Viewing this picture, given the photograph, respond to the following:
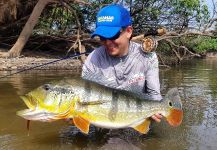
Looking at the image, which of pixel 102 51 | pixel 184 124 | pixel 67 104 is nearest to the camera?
pixel 67 104

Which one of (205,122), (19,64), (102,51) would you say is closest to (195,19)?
(19,64)

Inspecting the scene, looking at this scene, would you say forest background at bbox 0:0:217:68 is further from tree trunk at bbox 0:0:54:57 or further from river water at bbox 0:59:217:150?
river water at bbox 0:59:217:150

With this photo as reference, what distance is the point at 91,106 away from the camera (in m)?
4.08

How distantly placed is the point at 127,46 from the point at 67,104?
4.45 ft

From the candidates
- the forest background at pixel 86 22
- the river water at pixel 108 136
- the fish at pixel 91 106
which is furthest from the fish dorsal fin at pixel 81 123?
the forest background at pixel 86 22

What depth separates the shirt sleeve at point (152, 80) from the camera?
5035 millimetres

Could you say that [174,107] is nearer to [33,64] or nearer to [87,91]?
[87,91]

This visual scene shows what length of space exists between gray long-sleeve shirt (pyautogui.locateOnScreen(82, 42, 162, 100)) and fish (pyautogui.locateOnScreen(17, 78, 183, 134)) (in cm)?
65

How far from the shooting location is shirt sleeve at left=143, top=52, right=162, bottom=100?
5.04 metres

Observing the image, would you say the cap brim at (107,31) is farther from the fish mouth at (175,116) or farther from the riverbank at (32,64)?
the riverbank at (32,64)

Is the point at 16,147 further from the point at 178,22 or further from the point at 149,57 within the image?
the point at 178,22

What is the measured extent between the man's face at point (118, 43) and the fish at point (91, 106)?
68 centimetres

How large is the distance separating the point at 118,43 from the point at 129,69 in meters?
0.47

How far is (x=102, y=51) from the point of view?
514 cm
